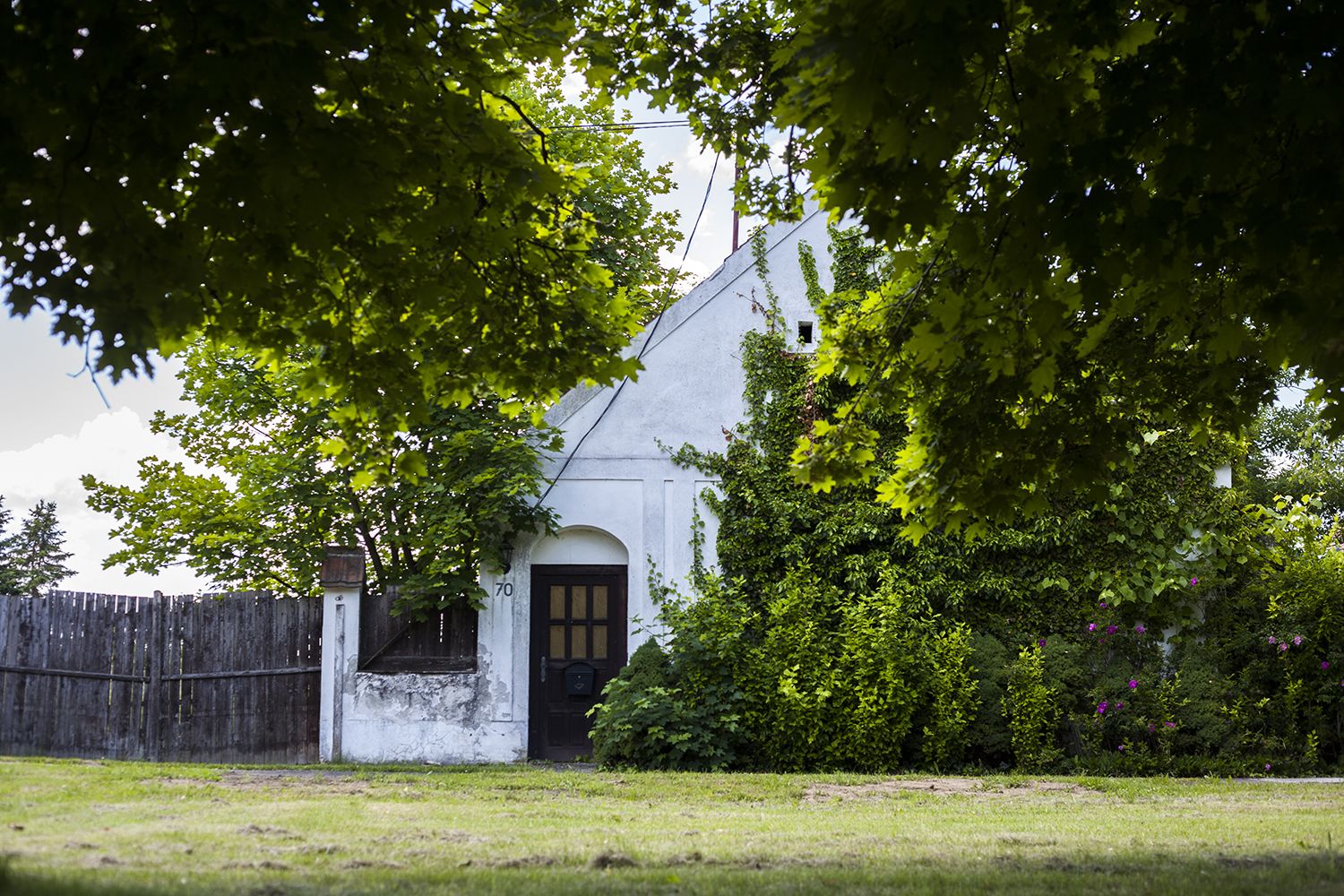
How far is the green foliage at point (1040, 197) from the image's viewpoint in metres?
4.70

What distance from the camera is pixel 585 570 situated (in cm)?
1493

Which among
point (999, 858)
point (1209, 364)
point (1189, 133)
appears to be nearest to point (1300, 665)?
point (1209, 364)

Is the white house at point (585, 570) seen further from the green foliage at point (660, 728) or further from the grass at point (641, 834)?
the grass at point (641, 834)

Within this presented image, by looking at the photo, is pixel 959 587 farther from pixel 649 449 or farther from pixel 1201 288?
pixel 1201 288

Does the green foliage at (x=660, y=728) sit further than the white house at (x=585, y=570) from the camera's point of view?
No

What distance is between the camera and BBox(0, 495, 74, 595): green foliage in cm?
3388

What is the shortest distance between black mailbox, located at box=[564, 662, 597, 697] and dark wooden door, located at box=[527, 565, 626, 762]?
0.01 meters

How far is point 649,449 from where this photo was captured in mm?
15023

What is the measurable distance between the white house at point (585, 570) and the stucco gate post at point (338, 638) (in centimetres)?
2

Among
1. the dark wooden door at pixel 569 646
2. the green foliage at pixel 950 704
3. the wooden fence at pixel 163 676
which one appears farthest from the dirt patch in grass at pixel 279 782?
the green foliage at pixel 950 704

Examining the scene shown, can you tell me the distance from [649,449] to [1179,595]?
263 inches

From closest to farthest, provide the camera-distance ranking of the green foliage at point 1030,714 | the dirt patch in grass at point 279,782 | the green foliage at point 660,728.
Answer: the dirt patch in grass at point 279,782, the green foliage at point 660,728, the green foliage at point 1030,714

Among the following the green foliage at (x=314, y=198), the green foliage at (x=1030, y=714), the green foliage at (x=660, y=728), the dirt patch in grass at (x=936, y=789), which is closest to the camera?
the green foliage at (x=314, y=198)

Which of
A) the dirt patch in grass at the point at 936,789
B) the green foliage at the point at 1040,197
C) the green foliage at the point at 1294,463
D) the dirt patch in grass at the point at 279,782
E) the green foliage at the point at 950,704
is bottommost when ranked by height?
the dirt patch in grass at the point at 936,789
